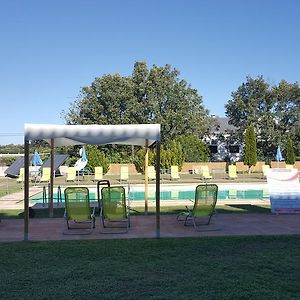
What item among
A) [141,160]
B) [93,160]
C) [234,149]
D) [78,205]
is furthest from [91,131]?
[234,149]

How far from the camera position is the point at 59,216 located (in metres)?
11.9

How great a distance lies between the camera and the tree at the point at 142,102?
4262cm

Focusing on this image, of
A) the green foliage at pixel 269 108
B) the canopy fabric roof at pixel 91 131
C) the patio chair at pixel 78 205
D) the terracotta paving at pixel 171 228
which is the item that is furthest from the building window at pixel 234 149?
the canopy fabric roof at pixel 91 131

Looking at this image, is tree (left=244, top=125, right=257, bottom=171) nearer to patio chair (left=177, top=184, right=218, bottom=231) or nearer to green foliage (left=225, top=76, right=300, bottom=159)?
green foliage (left=225, top=76, right=300, bottom=159)

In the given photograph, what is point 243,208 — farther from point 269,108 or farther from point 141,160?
point 269,108

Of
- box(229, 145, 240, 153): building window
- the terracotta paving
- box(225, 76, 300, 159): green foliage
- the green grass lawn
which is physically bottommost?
the green grass lawn

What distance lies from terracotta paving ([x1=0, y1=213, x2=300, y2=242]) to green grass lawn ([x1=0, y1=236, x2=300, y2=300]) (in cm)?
67

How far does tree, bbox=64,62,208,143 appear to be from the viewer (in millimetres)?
42625

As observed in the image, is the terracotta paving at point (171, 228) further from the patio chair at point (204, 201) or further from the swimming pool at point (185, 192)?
the swimming pool at point (185, 192)

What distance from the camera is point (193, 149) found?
3922 centimetres

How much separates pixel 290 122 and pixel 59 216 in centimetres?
3791

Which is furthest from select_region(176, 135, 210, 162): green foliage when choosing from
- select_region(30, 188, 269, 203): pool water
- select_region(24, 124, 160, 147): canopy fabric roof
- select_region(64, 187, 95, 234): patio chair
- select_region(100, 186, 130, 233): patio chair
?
select_region(24, 124, 160, 147): canopy fabric roof

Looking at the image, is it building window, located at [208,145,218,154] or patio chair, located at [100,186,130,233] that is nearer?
patio chair, located at [100,186,130,233]

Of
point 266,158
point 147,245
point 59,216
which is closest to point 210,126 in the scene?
point 266,158
